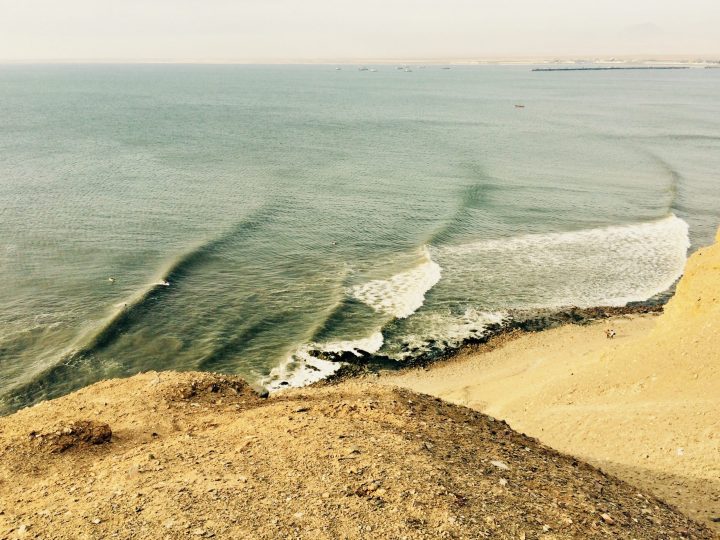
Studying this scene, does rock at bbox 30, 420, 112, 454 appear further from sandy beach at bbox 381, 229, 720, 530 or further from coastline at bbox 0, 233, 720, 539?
sandy beach at bbox 381, 229, 720, 530

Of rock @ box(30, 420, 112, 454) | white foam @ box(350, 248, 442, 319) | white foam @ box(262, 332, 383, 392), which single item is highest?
rock @ box(30, 420, 112, 454)

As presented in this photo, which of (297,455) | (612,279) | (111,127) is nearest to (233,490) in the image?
(297,455)

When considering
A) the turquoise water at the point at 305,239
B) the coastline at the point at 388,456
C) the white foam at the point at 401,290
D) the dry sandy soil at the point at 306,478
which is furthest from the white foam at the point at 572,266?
the dry sandy soil at the point at 306,478

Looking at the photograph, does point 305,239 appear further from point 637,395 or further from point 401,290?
point 637,395

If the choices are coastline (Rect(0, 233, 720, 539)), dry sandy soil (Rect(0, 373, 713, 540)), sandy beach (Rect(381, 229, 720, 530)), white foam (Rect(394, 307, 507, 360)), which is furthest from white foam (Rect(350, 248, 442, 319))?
dry sandy soil (Rect(0, 373, 713, 540))

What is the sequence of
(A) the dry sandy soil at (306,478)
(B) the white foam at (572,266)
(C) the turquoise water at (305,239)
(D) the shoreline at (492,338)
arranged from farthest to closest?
(B) the white foam at (572,266) < (C) the turquoise water at (305,239) < (D) the shoreline at (492,338) < (A) the dry sandy soil at (306,478)

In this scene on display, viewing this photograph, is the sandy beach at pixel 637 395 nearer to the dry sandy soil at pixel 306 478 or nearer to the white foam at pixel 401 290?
the dry sandy soil at pixel 306 478

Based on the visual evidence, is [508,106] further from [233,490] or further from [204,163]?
[233,490]
